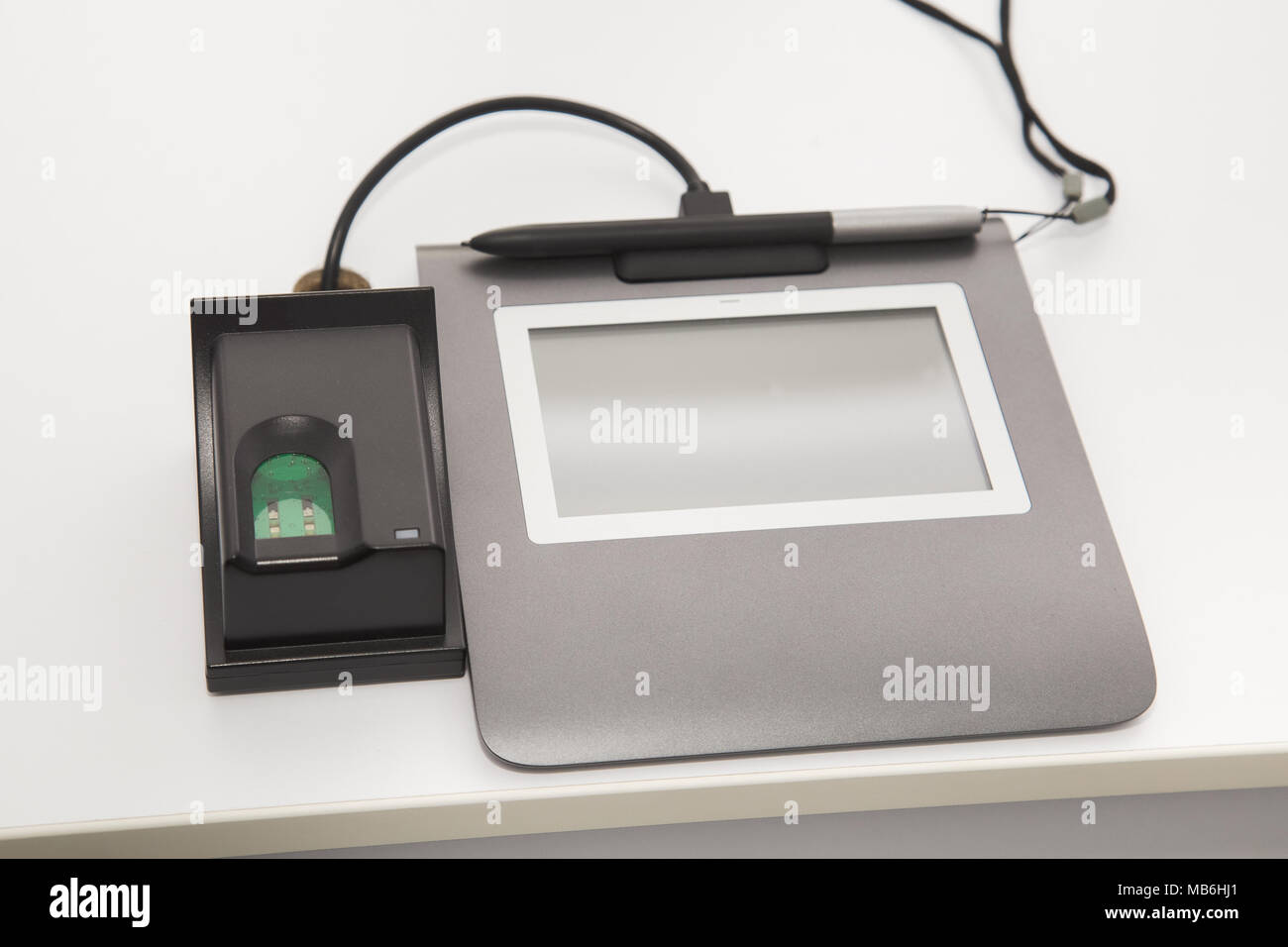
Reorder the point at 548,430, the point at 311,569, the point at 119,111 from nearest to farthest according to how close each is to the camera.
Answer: the point at 311,569, the point at 548,430, the point at 119,111

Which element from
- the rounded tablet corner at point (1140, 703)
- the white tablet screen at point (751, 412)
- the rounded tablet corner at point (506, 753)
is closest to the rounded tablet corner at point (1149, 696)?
the rounded tablet corner at point (1140, 703)

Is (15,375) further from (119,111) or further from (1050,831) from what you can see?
(1050,831)

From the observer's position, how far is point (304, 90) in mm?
834

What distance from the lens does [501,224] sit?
0.76 meters

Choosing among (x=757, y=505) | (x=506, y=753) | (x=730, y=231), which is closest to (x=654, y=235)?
(x=730, y=231)

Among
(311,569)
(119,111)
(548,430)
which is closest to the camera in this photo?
(311,569)

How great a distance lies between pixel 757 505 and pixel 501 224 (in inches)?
11.4

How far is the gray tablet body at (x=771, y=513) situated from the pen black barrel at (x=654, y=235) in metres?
0.01

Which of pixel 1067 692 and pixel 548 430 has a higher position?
pixel 548 430

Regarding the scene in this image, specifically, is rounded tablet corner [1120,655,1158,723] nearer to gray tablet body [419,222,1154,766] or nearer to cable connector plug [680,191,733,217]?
gray tablet body [419,222,1154,766]

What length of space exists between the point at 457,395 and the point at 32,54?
1.53ft

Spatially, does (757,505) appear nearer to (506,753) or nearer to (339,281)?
(506,753)

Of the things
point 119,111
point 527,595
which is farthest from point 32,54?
point 527,595

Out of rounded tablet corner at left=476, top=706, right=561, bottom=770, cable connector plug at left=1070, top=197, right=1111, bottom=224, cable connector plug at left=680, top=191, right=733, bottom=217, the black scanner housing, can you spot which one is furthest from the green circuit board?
cable connector plug at left=1070, top=197, right=1111, bottom=224
